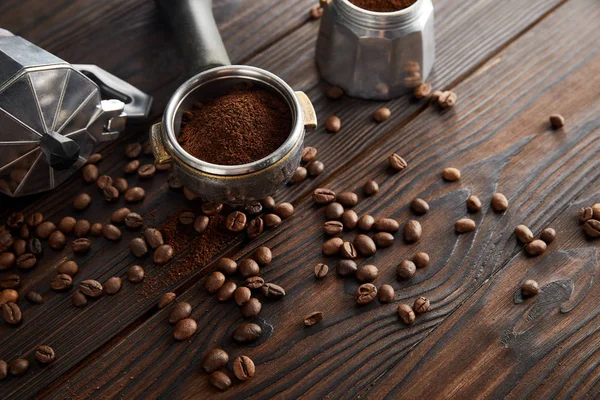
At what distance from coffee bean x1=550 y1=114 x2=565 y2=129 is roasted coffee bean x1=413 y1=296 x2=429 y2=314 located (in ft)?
1.54

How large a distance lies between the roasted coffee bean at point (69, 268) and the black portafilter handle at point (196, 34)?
1.30ft

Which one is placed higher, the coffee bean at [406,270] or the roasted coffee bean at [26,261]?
the coffee bean at [406,270]

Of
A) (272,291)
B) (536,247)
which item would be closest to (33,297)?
(272,291)

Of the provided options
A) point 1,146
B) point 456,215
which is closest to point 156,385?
point 1,146

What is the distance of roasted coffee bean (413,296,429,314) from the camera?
1098mm

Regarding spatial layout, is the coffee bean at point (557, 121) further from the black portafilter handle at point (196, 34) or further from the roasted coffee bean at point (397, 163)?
the black portafilter handle at point (196, 34)

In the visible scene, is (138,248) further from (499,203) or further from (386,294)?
(499,203)

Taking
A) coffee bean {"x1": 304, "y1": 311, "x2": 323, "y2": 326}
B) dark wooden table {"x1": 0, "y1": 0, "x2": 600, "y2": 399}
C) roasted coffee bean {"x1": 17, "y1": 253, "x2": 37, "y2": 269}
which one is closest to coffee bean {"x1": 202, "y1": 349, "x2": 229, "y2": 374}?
dark wooden table {"x1": 0, "y1": 0, "x2": 600, "y2": 399}

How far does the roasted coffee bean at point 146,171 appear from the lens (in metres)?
1.25

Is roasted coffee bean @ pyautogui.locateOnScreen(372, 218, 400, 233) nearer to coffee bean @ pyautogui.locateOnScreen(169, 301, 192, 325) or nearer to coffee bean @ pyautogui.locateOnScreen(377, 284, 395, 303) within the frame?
coffee bean @ pyautogui.locateOnScreen(377, 284, 395, 303)

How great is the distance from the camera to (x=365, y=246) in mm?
1157

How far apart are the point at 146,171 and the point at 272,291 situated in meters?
0.35

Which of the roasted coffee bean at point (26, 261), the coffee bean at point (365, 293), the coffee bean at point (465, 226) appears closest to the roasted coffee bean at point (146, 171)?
the roasted coffee bean at point (26, 261)

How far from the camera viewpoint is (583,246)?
117 cm
